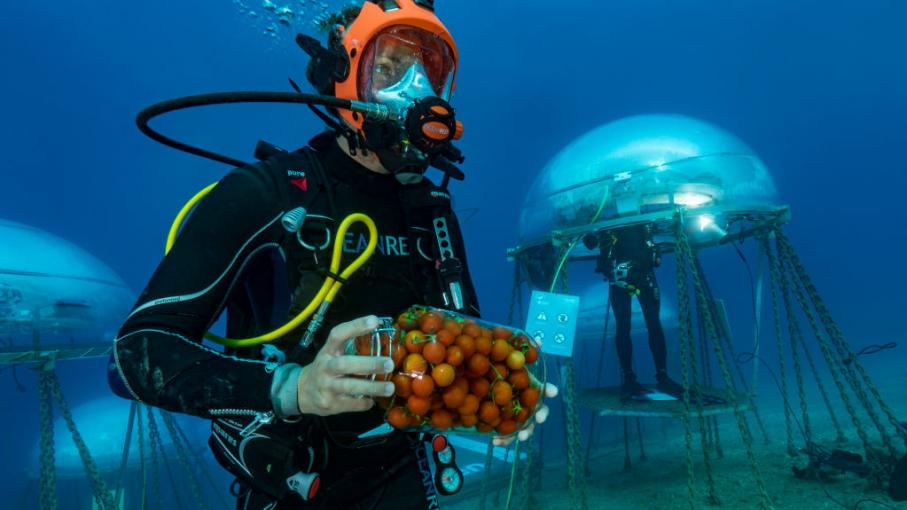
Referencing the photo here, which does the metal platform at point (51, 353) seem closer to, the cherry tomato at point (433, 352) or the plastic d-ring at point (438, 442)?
the plastic d-ring at point (438, 442)

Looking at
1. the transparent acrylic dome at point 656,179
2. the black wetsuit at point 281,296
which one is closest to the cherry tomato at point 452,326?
the black wetsuit at point 281,296

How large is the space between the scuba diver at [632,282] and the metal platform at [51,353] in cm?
741

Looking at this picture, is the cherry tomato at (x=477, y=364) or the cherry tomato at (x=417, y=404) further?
the cherry tomato at (x=477, y=364)

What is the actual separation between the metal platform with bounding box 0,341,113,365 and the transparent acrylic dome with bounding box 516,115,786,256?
6.82 metres

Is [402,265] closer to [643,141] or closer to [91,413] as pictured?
[643,141]

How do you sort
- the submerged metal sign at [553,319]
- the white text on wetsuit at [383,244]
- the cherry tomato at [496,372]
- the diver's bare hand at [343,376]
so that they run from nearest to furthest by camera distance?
the diver's bare hand at [343,376], the cherry tomato at [496,372], the white text on wetsuit at [383,244], the submerged metal sign at [553,319]

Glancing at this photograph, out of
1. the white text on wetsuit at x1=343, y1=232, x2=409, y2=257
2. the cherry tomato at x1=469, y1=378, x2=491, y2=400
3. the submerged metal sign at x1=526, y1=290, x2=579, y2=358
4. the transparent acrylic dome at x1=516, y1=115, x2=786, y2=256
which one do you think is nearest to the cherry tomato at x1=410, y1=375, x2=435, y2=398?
the cherry tomato at x1=469, y1=378, x2=491, y2=400

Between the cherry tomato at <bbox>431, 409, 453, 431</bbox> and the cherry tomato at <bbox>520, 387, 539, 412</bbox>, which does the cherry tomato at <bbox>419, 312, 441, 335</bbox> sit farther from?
the cherry tomato at <bbox>520, 387, 539, 412</bbox>

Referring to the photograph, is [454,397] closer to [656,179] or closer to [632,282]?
[656,179]

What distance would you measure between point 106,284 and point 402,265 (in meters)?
9.21

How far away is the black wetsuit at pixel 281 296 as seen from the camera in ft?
4.99

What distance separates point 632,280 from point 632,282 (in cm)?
3

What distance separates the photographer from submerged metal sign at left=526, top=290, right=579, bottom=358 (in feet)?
→ 18.1

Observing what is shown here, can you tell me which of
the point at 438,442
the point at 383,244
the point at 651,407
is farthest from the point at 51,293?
the point at 651,407
